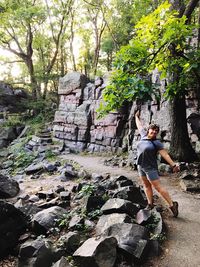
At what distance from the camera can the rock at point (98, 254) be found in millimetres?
3398

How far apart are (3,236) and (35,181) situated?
19.7 ft

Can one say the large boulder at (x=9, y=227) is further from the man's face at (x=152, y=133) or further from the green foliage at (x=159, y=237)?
the man's face at (x=152, y=133)

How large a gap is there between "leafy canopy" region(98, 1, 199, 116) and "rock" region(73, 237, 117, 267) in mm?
4497

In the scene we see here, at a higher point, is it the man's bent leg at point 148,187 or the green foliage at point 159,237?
the man's bent leg at point 148,187

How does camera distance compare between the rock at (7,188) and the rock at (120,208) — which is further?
the rock at (7,188)

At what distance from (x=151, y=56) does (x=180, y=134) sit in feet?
11.4

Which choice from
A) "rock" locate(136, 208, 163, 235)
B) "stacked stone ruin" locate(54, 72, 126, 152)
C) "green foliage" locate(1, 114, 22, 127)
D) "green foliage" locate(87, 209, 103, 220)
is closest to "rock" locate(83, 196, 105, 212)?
"green foliage" locate(87, 209, 103, 220)

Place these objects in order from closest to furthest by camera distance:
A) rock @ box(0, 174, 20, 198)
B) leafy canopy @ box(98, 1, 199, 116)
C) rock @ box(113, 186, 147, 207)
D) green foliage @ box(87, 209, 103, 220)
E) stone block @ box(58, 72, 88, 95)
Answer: green foliage @ box(87, 209, 103, 220) < rock @ box(113, 186, 147, 207) < leafy canopy @ box(98, 1, 199, 116) < rock @ box(0, 174, 20, 198) < stone block @ box(58, 72, 88, 95)

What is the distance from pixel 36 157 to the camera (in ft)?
48.7

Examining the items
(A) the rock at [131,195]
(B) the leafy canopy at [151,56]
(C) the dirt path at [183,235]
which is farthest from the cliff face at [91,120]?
(A) the rock at [131,195]

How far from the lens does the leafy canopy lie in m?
6.22

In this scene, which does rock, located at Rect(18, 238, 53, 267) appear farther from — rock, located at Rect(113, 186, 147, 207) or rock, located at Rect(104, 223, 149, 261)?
rock, located at Rect(113, 186, 147, 207)

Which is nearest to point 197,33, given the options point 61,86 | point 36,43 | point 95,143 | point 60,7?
point 95,143

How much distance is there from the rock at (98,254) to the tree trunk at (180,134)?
6.55 meters
